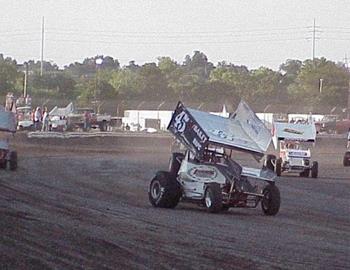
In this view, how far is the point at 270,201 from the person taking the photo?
938 inches

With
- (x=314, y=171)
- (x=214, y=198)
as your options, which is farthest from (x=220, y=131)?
(x=314, y=171)

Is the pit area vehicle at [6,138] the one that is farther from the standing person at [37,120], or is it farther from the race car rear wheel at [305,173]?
the standing person at [37,120]

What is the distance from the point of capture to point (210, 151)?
2422 cm

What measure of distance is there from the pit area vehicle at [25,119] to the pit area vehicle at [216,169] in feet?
153

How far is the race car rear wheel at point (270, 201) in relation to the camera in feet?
78.2

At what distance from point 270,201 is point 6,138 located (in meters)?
15.3

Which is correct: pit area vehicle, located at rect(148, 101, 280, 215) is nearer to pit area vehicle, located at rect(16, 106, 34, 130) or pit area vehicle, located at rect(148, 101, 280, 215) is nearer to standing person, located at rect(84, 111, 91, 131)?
pit area vehicle, located at rect(16, 106, 34, 130)

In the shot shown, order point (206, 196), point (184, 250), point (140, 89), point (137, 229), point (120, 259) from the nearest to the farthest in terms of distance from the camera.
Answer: point (120, 259), point (184, 250), point (137, 229), point (206, 196), point (140, 89)

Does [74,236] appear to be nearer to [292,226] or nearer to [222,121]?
[292,226]

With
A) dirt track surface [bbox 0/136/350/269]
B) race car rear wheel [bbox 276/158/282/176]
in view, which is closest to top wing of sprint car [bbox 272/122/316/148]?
race car rear wheel [bbox 276/158/282/176]

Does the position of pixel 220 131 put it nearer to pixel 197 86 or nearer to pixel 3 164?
pixel 3 164

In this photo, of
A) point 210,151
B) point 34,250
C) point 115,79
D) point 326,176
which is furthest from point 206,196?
point 115,79

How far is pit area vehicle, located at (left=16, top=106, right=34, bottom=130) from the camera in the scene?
73.4m

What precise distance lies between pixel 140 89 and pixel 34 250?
101527 mm
